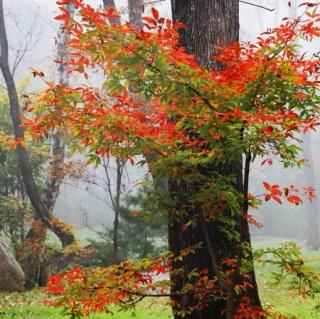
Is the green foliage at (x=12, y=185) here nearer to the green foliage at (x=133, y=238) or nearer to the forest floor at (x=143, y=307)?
the green foliage at (x=133, y=238)

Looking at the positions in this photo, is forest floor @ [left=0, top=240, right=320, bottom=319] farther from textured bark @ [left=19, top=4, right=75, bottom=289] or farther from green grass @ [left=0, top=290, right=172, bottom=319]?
textured bark @ [left=19, top=4, right=75, bottom=289]

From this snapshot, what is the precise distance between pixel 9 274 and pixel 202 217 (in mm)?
8605

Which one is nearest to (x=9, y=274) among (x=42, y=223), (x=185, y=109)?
(x=42, y=223)

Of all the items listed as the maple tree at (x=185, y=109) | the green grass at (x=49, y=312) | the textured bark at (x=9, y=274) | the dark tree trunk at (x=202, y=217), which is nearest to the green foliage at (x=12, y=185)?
the textured bark at (x=9, y=274)

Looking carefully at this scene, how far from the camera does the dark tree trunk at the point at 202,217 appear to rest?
11.8 ft

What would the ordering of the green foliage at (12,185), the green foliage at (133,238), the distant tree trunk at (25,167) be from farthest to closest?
the green foliage at (12,185), the green foliage at (133,238), the distant tree trunk at (25,167)

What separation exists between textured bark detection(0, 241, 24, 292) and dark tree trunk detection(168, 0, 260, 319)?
25.0 ft

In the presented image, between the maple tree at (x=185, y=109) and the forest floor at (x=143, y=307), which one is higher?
the maple tree at (x=185, y=109)

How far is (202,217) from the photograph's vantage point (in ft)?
10.6

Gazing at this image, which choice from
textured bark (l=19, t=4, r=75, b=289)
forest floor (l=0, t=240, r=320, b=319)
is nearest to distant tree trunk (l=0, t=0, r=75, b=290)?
textured bark (l=19, t=4, r=75, b=289)

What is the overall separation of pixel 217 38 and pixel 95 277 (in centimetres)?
230

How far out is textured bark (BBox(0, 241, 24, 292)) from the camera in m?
10.5

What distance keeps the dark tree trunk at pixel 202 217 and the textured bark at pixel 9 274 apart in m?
7.62

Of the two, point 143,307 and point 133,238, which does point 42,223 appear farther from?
point 143,307
